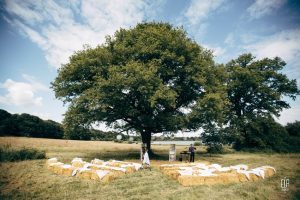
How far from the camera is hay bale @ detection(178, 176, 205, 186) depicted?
12.1m

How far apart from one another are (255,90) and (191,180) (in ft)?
111

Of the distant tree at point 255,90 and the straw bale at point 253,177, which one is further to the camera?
the distant tree at point 255,90

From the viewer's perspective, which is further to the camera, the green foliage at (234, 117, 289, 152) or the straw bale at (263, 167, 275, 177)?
the green foliage at (234, 117, 289, 152)

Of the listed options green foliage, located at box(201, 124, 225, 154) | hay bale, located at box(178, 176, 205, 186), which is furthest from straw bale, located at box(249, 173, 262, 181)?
green foliage, located at box(201, 124, 225, 154)

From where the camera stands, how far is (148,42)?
81.9 ft

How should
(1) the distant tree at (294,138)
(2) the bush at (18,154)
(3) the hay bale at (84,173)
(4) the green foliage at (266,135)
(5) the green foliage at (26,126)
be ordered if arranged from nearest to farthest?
(3) the hay bale at (84,173) → (2) the bush at (18,154) → (4) the green foliage at (266,135) → (1) the distant tree at (294,138) → (5) the green foliage at (26,126)

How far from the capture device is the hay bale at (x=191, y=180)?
12055 mm

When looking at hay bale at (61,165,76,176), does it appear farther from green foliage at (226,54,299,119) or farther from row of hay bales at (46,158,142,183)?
green foliage at (226,54,299,119)

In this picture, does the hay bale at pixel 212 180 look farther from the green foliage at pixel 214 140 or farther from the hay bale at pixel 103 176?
the green foliage at pixel 214 140

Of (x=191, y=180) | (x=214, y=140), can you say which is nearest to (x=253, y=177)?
(x=191, y=180)

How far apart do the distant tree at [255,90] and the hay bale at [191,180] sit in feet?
97.6

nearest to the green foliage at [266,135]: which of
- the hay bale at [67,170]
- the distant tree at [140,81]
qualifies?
the distant tree at [140,81]

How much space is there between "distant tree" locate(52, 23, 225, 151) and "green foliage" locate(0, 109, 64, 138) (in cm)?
5142

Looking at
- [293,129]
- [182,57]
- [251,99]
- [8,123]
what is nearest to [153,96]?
[182,57]
